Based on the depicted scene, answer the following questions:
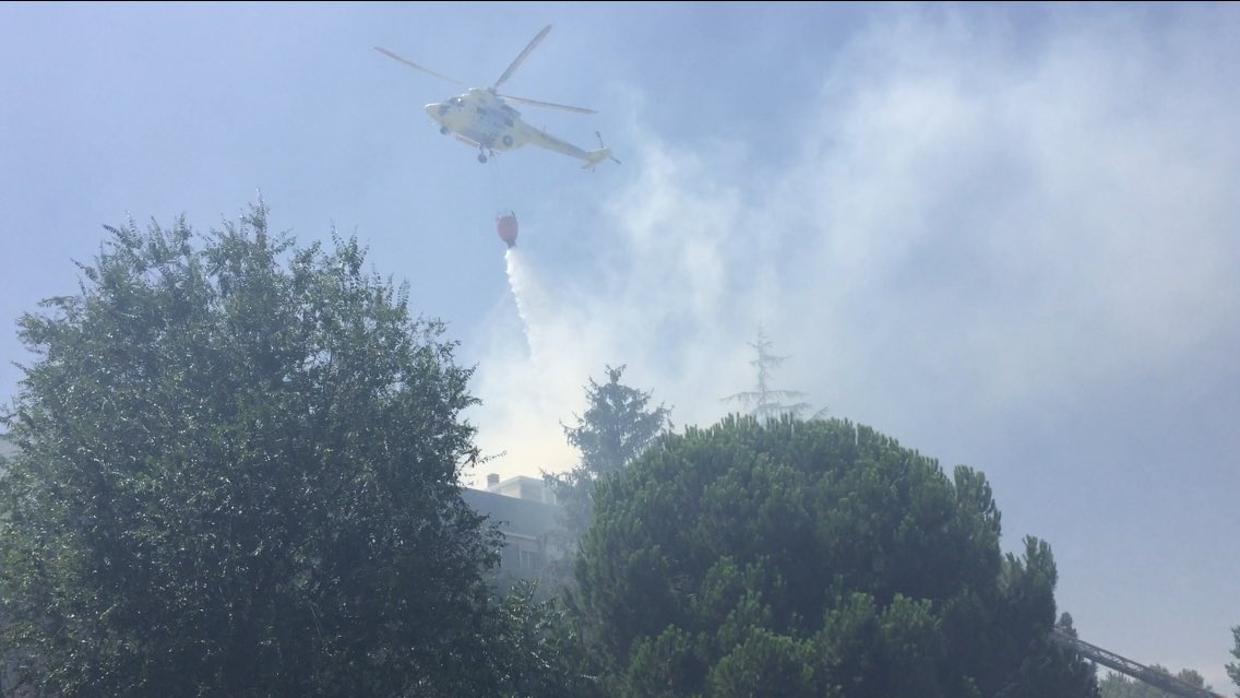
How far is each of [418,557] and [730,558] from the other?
12380 millimetres

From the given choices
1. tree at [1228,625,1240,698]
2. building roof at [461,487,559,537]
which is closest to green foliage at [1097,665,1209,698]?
tree at [1228,625,1240,698]

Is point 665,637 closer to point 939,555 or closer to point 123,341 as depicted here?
point 939,555

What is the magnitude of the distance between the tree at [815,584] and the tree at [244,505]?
7108mm

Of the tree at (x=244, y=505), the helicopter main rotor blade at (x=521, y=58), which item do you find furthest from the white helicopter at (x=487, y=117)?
the tree at (x=244, y=505)

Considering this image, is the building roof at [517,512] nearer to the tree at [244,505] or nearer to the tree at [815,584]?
the tree at [815,584]

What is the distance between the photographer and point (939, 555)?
107ft

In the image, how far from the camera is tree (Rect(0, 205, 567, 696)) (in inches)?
830

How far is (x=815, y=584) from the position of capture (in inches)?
1268

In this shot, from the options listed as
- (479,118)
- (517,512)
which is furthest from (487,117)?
(517,512)

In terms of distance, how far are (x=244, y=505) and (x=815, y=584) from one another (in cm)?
1791

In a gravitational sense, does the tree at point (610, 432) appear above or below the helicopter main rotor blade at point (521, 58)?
below

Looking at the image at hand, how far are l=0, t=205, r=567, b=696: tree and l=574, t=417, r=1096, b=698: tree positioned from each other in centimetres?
711

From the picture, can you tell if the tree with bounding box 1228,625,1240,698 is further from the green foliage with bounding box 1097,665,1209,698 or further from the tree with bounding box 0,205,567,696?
the tree with bounding box 0,205,567,696

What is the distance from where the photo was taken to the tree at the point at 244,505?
69.2 ft
